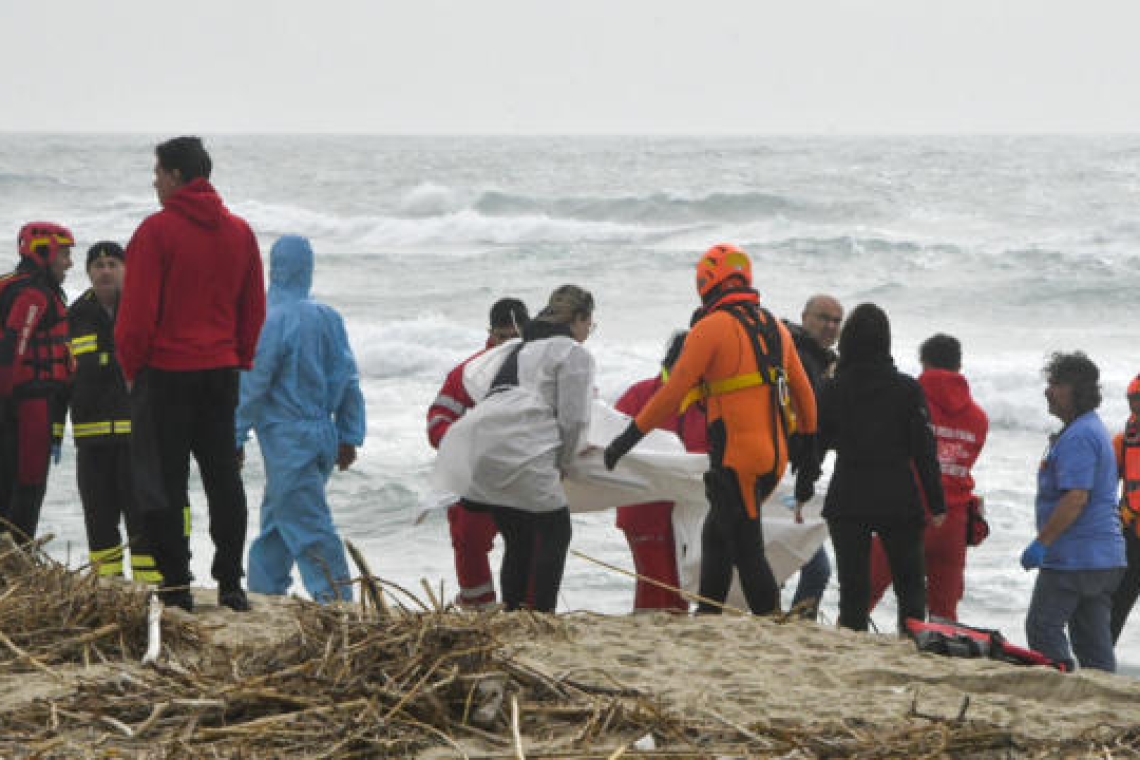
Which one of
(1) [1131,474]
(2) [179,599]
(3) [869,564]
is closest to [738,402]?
(3) [869,564]

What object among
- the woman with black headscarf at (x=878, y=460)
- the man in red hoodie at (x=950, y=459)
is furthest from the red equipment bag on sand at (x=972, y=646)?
the man in red hoodie at (x=950, y=459)

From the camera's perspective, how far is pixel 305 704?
3539mm

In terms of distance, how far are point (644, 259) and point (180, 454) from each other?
2651 cm

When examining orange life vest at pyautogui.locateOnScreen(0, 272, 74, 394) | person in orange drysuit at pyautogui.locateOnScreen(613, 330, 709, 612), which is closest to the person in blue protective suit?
orange life vest at pyautogui.locateOnScreen(0, 272, 74, 394)

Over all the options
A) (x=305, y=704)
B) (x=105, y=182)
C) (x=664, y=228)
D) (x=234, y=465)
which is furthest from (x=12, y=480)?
(x=105, y=182)

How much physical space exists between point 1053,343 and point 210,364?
763 inches

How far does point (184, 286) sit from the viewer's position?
16.5 feet

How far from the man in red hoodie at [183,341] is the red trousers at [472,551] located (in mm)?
1365

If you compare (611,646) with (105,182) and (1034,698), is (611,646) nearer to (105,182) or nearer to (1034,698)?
(1034,698)

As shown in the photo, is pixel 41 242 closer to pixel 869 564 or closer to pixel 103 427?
pixel 103 427

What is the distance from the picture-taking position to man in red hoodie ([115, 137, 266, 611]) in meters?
4.96

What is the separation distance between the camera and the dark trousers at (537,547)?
19.5ft

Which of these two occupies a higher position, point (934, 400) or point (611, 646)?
point (934, 400)

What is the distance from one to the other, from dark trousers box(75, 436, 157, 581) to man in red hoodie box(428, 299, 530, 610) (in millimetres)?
1276
